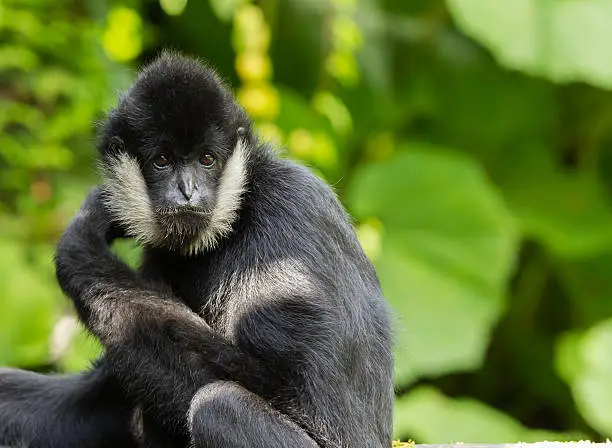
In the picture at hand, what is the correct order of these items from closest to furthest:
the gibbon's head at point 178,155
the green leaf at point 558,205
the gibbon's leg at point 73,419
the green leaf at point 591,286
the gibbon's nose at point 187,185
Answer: the gibbon's head at point 178,155 → the gibbon's nose at point 187,185 → the gibbon's leg at point 73,419 → the green leaf at point 558,205 → the green leaf at point 591,286

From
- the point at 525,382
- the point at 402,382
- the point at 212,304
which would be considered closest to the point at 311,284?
the point at 212,304

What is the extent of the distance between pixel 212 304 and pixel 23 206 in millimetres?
4443

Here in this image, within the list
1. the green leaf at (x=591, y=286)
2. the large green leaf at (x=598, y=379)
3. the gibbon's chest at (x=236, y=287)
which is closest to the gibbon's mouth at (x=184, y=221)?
the gibbon's chest at (x=236, y=287)

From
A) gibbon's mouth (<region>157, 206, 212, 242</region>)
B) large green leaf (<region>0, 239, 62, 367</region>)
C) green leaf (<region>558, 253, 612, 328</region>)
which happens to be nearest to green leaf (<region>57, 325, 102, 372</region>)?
large green leaf (<region>0, 239, 62, 367</region>)

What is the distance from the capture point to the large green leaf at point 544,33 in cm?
758

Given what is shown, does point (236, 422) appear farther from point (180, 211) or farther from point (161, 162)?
point (161, 162)

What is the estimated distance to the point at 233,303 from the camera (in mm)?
4109

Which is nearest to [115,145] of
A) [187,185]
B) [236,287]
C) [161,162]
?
[161,162]

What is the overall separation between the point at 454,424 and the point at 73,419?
12.7 ft

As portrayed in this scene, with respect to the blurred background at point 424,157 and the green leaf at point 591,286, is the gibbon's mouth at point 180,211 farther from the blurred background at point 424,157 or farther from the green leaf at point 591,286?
the green leaf at point 591,286

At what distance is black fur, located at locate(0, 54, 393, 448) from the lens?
3916 millimetres

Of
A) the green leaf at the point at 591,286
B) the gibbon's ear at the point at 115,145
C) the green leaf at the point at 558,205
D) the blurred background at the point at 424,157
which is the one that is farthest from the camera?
the green leaf at the point at 591,286

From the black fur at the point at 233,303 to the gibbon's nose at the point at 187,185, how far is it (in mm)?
42

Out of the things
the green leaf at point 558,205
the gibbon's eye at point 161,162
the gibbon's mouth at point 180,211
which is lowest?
the gibbon's mouth at point 180,211
